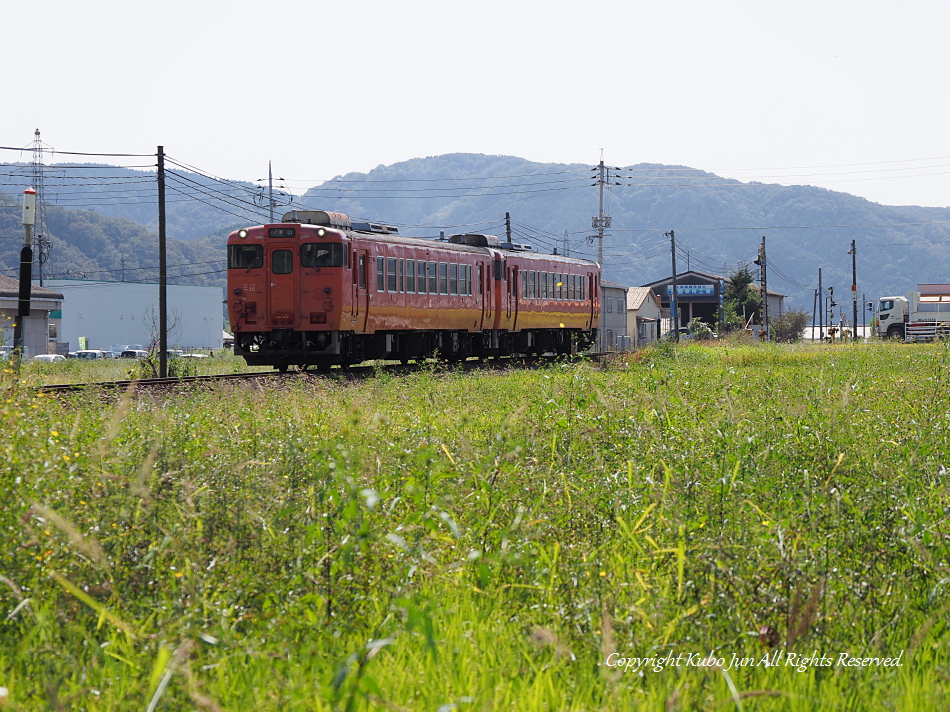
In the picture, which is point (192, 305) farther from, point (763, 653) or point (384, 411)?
point (763, 653)

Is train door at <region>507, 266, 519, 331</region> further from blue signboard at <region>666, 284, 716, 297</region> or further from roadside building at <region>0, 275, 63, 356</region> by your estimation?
blue signboard at <region>666, 284, 716, 297</region>

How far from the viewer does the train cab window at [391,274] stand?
23.5 meters

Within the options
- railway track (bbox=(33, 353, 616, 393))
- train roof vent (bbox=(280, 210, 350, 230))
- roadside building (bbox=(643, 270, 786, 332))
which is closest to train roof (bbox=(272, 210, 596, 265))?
train roof vent (bbox=(280, 210, 350, 230))

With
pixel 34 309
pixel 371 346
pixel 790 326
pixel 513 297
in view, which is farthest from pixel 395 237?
pixel 790 326

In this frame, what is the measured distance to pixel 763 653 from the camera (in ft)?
14.0

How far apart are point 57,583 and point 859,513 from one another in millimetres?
4179

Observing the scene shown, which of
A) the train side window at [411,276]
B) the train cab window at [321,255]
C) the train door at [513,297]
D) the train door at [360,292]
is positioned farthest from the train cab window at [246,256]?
the train door at [513,297]

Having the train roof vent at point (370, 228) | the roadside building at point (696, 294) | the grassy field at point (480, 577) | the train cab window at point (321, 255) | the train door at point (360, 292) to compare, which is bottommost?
the grassy field at point (480, 577)

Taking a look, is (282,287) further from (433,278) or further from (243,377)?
(433,278)

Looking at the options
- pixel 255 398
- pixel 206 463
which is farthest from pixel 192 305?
pixel 206 463

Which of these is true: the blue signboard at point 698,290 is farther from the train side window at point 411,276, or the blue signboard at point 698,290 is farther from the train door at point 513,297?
the train side window at point 411,276

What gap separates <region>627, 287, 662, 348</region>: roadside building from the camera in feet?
294

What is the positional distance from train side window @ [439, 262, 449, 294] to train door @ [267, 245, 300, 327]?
15.8 feet

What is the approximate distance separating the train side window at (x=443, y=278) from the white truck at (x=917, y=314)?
28.7 meters
